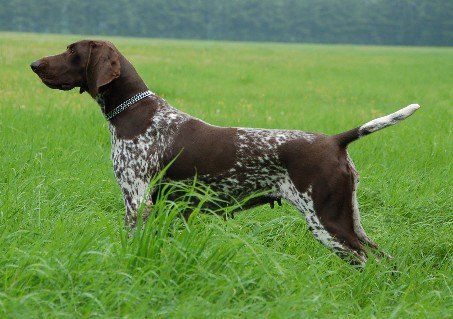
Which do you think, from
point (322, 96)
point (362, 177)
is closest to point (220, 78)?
point (322, 96)

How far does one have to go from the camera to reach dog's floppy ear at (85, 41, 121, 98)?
453cm

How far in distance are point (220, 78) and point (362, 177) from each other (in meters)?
12.8

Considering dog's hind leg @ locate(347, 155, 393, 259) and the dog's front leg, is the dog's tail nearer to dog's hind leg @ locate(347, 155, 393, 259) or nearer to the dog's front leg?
dog's hind leg @ locate(347, 155, 393, 259)

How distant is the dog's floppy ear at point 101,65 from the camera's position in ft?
14.9

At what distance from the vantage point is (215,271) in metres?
3.45

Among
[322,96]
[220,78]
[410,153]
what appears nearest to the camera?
[410,153]

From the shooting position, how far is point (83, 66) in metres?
4.68

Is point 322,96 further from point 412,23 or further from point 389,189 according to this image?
point 412,23

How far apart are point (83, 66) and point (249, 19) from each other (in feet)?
286

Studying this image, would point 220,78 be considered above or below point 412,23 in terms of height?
above

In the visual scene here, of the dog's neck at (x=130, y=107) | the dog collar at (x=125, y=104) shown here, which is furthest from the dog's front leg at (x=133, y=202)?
the dog collar at (x=125, y=104)

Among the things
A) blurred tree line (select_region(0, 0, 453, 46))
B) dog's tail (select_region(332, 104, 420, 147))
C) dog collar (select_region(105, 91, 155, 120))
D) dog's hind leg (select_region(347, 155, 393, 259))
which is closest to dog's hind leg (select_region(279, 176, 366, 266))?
dog's hind leg (select_region(347, 155, 393, 259))

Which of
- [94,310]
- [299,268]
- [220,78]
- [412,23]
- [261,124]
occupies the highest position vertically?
[94,310]

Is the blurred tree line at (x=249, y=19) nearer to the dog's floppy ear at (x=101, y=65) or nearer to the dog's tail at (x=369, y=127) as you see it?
the dog's floppy ear at (x=101, y=65)
